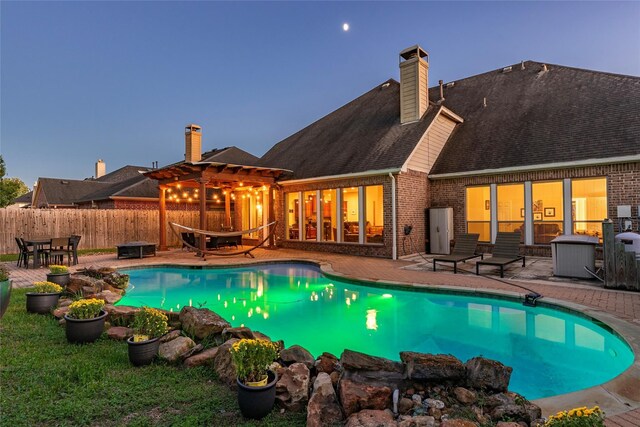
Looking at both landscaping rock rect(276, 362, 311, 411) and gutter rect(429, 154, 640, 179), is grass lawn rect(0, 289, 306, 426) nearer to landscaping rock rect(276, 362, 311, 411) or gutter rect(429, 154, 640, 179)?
landscaping rock rect(276, 362, 311, 411)

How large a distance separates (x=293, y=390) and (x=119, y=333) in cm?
257

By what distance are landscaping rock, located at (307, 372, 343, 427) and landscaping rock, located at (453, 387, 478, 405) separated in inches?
37.0

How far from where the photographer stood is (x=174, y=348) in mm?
3385

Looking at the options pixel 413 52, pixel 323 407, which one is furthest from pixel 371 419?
pixel 413 52

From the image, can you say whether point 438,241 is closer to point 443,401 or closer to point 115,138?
point 443,401

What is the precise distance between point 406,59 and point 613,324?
11.1 metres

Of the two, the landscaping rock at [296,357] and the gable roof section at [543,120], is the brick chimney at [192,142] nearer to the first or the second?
the gable roof section at [543,120]

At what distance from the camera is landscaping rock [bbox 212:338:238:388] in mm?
2892

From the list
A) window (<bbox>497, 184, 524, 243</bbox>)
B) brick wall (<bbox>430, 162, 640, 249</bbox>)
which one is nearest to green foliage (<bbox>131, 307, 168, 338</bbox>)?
brick wall (<bbox>430, 162, 640, 249</bbox>)

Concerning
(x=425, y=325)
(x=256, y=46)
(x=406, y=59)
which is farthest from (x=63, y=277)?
(x=256, y=46)

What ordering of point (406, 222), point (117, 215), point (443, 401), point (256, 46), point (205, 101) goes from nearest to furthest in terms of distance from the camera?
1. point (443, 401)
2. point (406, 222)
3. point (117, 215)
4. point (256, 46)
5. point (205, 101)

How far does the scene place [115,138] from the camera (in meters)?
57.7

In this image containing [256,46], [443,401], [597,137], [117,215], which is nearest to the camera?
[443,401]

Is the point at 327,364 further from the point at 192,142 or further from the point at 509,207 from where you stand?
the point at 192,142
